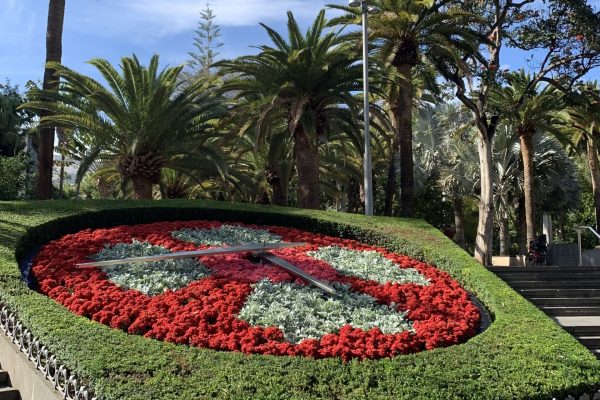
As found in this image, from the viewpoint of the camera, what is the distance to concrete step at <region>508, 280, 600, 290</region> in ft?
46.7

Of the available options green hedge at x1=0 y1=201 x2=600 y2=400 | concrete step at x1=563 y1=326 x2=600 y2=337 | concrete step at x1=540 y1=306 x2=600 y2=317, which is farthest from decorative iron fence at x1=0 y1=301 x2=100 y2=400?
concrete step at x1=540 y1=306 x2=600 y2=317

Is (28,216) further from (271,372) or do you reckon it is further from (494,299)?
(494,299)

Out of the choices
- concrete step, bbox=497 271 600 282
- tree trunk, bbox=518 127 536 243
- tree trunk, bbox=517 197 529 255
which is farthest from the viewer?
tree trunk, bbox=517 197 529 255

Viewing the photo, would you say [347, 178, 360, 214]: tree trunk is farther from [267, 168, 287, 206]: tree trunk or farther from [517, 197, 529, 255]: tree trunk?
[517, 197, 529, 255]: tree trunk

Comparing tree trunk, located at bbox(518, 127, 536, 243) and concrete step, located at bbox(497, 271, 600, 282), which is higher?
tree trunk, located at bbox(518, 127, 536, 243)

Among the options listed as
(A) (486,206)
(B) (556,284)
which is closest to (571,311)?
(B) (556,284)

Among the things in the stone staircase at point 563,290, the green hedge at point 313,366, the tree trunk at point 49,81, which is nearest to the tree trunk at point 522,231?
the stone staircase at point 563,290

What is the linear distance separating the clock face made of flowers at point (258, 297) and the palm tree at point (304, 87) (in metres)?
5.82

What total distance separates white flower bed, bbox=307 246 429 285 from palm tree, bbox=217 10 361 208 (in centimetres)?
557

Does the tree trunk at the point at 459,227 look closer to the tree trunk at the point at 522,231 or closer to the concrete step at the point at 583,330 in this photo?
the tree trunk at the point at 522,231

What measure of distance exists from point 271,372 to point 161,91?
472 inches

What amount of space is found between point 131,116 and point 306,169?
4.97 metres

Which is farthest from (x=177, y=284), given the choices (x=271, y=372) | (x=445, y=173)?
(x=445, y=173)

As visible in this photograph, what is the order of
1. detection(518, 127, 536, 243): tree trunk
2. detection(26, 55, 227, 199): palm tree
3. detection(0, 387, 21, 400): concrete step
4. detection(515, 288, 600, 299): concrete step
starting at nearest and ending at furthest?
detection(0, 387, 21, 400): concrete step → detection(515, 288, 600, 299): concrete step → detection(26, 55, 227, 199): palm tree → detection(518, 127, 536, 243): tree trunk
